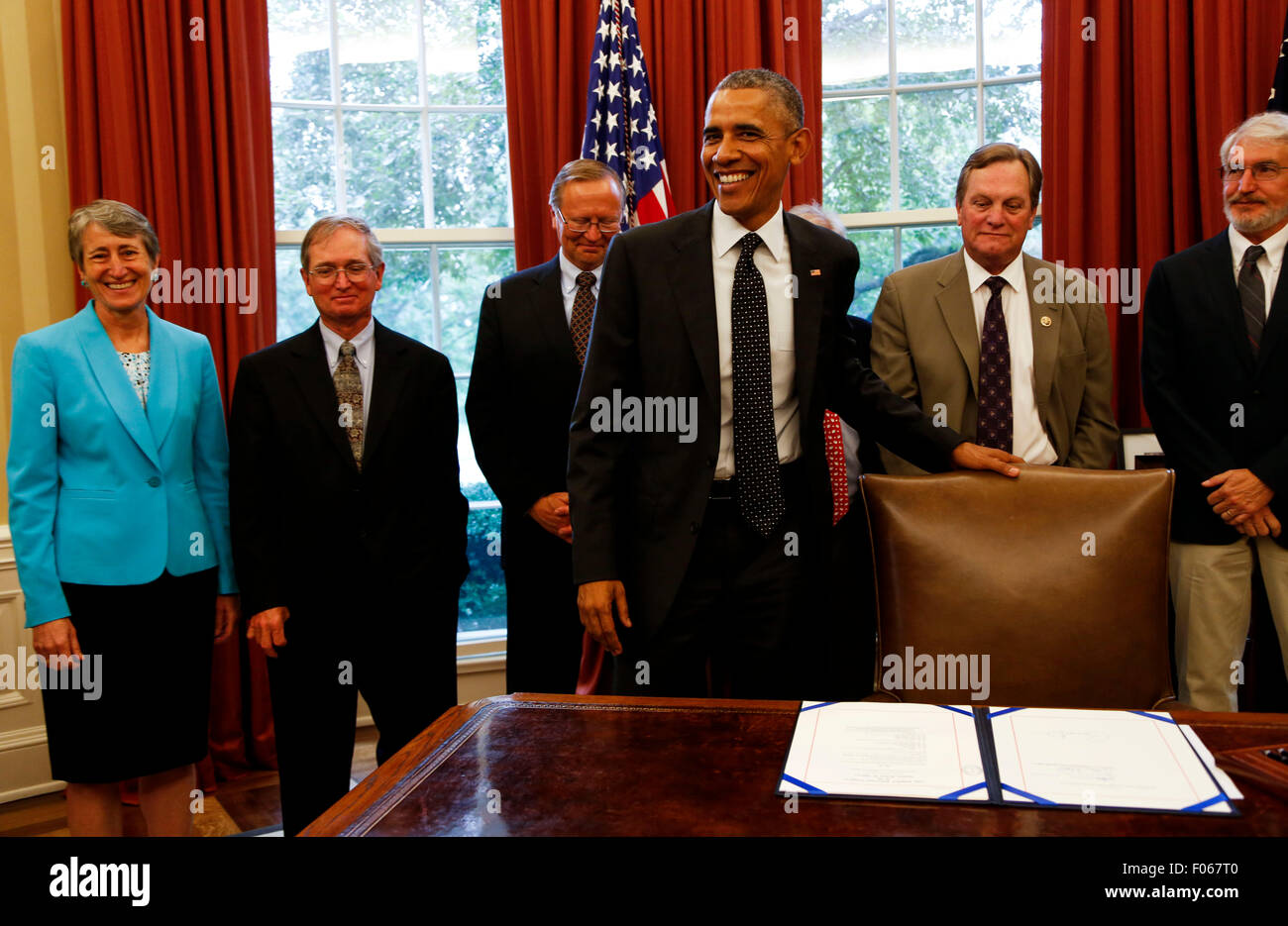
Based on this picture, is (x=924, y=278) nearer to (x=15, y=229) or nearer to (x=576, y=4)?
(x=576, y=4)

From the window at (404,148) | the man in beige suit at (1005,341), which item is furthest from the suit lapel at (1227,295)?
the window at (404,148)

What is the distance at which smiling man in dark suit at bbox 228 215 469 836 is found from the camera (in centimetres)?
239

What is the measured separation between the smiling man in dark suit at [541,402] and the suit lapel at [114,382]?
0.82 metres

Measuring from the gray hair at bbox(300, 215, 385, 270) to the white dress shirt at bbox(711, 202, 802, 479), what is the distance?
0.90 m

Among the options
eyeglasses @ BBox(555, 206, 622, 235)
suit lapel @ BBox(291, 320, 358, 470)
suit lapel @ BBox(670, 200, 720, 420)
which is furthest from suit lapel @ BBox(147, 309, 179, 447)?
suit lapel @ BBox(670, 200, 720, 420)

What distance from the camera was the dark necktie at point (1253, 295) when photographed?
2650 mm

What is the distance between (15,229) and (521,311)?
5.97 ft

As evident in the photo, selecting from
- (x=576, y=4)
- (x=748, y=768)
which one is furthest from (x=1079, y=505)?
(x=576, y=4)

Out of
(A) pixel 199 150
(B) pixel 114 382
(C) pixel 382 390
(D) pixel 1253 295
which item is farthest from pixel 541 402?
(D) pixel 1253 295

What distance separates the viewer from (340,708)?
2422 millimetres

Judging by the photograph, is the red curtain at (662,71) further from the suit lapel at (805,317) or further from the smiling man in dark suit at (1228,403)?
the suit lapel at (805,317)

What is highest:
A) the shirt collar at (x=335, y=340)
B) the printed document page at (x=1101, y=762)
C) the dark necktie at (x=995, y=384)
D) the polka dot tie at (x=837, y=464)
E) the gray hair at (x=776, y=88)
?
the gray hair at (x=776, y=88)

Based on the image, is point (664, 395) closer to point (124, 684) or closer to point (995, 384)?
point (995, 384)

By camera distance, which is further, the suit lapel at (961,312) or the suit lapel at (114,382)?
the suit lapel at (961,312)
